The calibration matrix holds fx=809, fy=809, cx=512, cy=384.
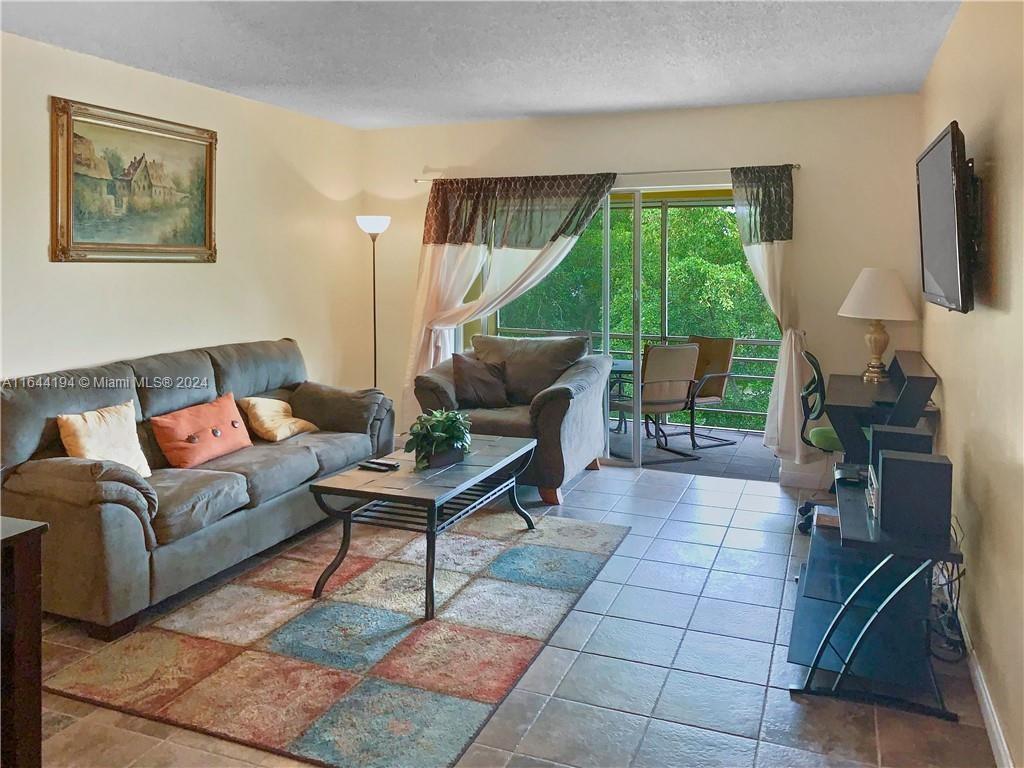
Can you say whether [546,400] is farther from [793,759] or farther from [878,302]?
[793,759]

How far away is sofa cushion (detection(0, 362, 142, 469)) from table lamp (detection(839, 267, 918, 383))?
386 centimetres

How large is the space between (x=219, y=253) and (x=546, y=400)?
Answer: 7.12ft

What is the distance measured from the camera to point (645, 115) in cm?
534

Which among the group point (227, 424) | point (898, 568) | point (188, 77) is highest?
point (188, 77)

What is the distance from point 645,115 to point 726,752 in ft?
13.6

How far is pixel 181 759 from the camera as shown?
2.33 metres

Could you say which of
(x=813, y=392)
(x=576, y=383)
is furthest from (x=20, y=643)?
(x=813, y=392)

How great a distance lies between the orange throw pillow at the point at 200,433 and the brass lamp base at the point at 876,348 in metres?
3.46

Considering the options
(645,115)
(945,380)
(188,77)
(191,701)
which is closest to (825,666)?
(945,380)

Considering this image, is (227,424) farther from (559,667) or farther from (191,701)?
(559,667)

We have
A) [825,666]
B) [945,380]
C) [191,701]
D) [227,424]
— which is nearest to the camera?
[191,701]

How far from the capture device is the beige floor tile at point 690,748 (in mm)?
2309

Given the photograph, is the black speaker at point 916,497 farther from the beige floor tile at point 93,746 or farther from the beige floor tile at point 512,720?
the beige floor tile at point 93,746

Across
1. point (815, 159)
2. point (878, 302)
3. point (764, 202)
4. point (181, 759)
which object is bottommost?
point (181, 759)
